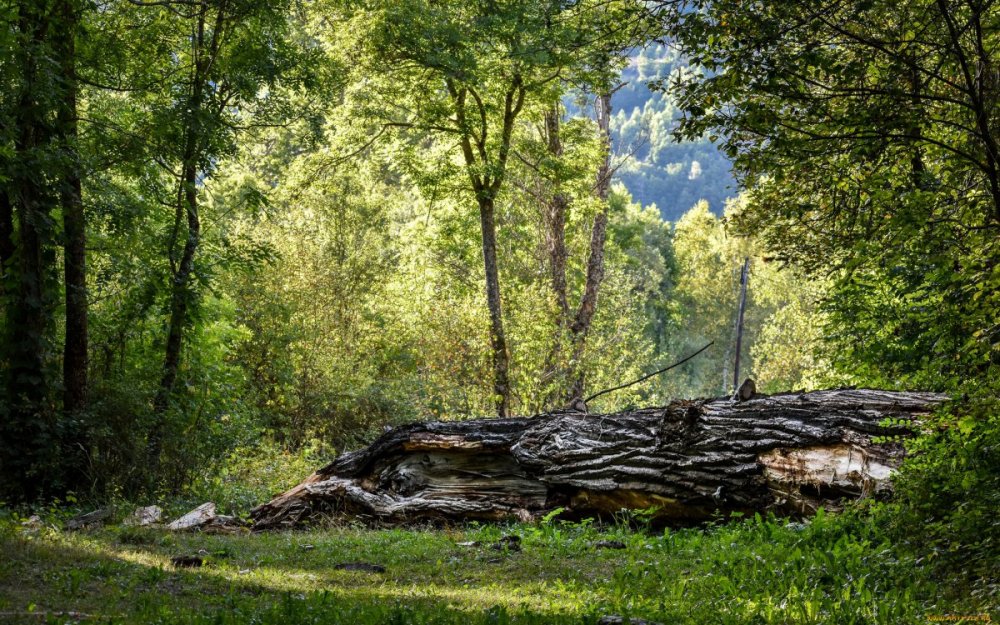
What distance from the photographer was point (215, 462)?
582 inches

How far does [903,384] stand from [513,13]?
34.3ft

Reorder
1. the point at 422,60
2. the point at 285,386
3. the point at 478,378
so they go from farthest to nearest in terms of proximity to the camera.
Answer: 1. the point at 285,386
2. the point at 478,378
3. the point at 422,60

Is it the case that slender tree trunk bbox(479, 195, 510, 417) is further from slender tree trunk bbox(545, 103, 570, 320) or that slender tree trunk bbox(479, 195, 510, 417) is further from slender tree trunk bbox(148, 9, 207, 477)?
slender tree trunk bbox(148, 9, 207, 477)

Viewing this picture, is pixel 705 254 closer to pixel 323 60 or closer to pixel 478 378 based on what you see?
pixel 478 378

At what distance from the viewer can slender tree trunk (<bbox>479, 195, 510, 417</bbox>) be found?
20969mm

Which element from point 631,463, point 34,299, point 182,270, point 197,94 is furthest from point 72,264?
point 631,463

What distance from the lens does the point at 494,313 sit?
21.0 m

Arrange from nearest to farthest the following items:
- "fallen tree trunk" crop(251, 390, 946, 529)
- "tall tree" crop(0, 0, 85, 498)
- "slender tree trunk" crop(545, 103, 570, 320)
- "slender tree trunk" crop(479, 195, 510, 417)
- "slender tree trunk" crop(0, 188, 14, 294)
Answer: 1. "fallen tree trunk" crop(251, 390, 946, 529)
2. "tall tree" crop(0, 0, 85, 498)
3. "slender tree trunk" crop(0, 188, 14, 294)
4. "slender tree trunk" crop(479, 195, 510, 417)
5. "slender tree trunk" crop(545, 103, 570, 320)

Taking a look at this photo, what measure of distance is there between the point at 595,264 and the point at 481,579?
17762 millimetres

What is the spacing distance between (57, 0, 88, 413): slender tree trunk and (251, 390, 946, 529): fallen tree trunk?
3.88 m

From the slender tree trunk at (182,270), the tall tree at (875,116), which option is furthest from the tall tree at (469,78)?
the tall tree at (875,116)

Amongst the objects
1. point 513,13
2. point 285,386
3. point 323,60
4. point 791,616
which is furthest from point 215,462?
point 791,616

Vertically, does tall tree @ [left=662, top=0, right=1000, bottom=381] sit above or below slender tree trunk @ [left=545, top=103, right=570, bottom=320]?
below

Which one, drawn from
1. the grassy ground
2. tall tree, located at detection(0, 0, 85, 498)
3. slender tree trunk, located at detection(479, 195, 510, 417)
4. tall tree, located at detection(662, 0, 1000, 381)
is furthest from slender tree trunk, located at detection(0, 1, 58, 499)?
slender tree trunk, located at detection(479, 195, 510, 417)
